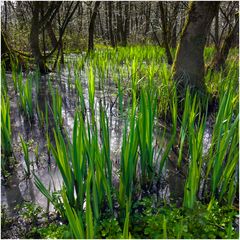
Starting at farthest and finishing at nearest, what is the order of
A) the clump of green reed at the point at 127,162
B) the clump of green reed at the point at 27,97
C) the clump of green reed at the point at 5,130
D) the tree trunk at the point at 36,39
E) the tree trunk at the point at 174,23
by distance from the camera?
1. the tree trunk at the point at 174,23
2. the tree trunk at the point at 36,39
3. the clump of green reed at the point at 27,97
4. the clump of green reed at the point at 5,130
5. the clump of green reed at the point at 127,162

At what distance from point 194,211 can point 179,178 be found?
0.53 meters

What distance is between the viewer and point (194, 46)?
3197mm

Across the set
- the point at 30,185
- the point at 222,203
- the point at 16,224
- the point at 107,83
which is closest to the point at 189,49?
the point at 107,83

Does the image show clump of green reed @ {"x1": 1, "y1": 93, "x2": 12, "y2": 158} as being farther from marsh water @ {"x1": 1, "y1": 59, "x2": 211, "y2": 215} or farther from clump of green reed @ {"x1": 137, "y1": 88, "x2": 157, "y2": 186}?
clump of green reed @ {"x1": 137, "y1": 88, "x2": 157, "y2": 186}

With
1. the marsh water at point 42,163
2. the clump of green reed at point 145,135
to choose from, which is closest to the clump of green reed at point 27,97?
the marsh water at point 42,163

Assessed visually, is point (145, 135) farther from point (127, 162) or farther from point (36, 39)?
point (36, 39)

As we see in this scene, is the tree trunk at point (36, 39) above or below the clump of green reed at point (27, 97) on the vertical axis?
above

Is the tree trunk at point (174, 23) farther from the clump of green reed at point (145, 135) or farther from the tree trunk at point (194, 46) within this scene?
the clump of green reed at point (145, 135)

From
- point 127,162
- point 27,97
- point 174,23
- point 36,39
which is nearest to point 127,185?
point 127,162

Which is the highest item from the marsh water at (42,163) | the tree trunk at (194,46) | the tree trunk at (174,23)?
the tree trunk at (174,23)

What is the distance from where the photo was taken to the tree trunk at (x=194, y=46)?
3.08 meters

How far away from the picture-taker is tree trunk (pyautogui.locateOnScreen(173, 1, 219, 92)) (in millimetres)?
3084

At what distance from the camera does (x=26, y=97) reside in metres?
2.46

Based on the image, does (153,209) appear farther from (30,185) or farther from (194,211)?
(30,185)
